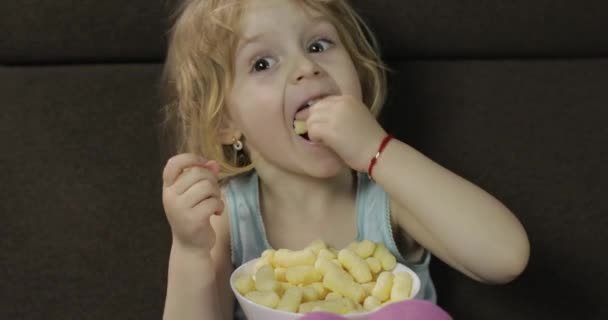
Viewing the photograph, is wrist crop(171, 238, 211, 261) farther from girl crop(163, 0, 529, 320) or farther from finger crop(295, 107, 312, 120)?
finger crop(295, 107, 312, 120)

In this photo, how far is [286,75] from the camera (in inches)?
39.2

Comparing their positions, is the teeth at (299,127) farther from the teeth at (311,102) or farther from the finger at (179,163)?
the finger at (179,163)

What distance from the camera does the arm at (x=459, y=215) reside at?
898 mm

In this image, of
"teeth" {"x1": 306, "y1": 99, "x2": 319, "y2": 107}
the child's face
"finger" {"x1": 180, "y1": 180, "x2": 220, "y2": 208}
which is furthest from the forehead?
"finger" {"x1": 180, "y1": 180, "x2": 220, "y2": 208}

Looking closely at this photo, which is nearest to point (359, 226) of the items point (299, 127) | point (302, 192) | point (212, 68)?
point (302, 192)

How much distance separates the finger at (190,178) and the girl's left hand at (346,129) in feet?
0.45

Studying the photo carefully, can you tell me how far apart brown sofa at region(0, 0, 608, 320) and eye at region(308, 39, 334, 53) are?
0.48ft

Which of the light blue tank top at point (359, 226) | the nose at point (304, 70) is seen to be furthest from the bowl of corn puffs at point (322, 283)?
the nose at point (304, 70)

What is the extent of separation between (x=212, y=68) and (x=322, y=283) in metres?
0.34

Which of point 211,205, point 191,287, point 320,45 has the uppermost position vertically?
point 320,45

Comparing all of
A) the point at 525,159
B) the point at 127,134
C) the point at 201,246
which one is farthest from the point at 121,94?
the point at 525,159

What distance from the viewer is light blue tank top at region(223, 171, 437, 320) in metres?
1.09

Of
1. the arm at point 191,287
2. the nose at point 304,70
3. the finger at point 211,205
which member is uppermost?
the nose at point 304,70

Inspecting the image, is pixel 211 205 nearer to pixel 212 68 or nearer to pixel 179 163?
pixel 179 163
